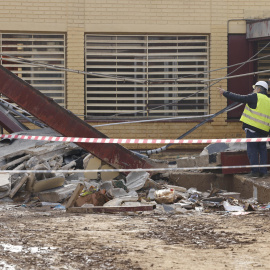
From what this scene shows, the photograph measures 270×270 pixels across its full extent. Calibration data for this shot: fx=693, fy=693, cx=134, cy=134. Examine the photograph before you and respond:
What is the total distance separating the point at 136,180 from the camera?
38.2 ft

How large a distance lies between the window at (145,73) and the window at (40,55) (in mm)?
735

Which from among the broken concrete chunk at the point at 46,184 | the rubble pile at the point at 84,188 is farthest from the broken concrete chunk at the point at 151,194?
the broken concrete chunk at the point at 46,184

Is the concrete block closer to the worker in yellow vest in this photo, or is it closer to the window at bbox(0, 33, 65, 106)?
the worker in yellow vest

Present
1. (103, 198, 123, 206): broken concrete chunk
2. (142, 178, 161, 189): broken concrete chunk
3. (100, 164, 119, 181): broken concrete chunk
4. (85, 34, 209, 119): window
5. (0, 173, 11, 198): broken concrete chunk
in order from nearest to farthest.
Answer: (103, 198, 123, 206): broken concrete chunk, (0, 173, 11, 198): broken concrete chunk, (142, 178, 161, 189): broken concrete chunk, (100, 164, 119, 181): broken concrete chunk, (85, 34, 209, 119): window

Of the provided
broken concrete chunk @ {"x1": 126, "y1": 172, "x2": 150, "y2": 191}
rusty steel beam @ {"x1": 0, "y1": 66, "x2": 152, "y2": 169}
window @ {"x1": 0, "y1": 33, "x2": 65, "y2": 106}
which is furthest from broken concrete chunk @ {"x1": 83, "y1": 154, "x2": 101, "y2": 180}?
window @ {"x1": 0, "y1": 33, "x2": 65, "y2": 106}

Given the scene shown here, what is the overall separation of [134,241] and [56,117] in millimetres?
4995

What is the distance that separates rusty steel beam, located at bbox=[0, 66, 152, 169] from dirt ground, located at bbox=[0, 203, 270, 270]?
2543mm

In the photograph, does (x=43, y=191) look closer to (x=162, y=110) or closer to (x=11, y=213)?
(x=11, y=213)

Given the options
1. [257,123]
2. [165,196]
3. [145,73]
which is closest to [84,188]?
[165,196]

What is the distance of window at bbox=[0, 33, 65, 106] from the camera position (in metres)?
17.4

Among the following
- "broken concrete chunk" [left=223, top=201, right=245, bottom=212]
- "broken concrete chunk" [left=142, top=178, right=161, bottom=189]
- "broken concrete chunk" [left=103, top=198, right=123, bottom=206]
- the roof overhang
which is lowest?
"broken concrete chunk" [left=223, top=201, right=245, bottom=212]

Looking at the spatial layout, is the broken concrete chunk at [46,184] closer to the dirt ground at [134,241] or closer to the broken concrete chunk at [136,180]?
the broken concrete chunk at [136,180]

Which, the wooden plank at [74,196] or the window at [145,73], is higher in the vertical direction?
the window at [145,73]

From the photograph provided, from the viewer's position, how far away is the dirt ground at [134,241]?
5996mm
